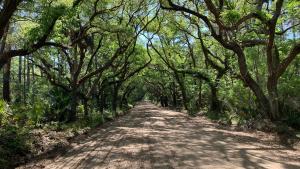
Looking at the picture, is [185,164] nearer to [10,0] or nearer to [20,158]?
[20,158]

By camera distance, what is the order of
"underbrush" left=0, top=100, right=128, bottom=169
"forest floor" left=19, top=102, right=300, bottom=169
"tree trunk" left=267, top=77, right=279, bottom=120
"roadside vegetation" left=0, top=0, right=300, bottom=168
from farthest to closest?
"tree trunk" left=267, top=77, right=279, bottom=120 < "roadside vegetation" left=0, top=0, right=300, bottom=168 < "underbrush" left=0, top=100, right=128, bottom=169 < "forest floor" left=19, top=102, right=300, bottom=169

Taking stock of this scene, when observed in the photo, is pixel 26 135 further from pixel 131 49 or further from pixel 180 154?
pixel 131 49

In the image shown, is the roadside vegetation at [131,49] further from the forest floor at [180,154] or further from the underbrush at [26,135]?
the forest floor at [180,154]

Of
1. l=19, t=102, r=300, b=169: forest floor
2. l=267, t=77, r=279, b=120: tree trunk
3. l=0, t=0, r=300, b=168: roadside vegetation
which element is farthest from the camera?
l=267, t=77, r=279, b=120: tree trunk

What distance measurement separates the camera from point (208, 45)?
3100cm

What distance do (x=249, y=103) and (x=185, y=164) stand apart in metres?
14.7

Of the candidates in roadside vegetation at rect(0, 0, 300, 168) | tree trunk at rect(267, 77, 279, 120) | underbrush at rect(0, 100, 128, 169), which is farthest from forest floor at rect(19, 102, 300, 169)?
tree trunk at rect(267, 77, 279, 120)

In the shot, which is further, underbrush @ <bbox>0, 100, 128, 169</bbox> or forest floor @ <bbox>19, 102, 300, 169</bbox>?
underbrush @ <bbox>0, 100, 128, 169</bbox>

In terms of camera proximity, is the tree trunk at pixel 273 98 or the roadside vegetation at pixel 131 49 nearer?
the roadside vegetation at pixel 131 49

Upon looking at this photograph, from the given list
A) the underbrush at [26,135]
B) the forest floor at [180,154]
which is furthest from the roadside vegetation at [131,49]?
the forest floor at [180,154]

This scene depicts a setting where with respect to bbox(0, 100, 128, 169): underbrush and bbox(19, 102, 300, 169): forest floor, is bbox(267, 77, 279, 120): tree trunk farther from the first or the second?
bbox(0, 100, 128, 169): underbrush

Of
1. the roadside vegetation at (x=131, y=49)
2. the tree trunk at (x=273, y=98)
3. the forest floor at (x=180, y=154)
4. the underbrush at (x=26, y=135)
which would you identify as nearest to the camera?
the forest floor at (x=180, y=154)

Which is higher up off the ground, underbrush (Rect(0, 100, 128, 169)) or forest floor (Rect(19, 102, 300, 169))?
underbrush (Rect(0, 100, 128, 169))

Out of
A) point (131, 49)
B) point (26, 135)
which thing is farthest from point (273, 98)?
point (131, 49)
